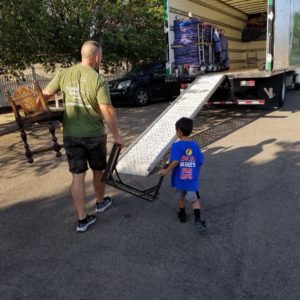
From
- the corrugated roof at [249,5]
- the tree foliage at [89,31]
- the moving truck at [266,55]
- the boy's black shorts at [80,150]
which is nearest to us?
the boy's black shorts at [80,150]

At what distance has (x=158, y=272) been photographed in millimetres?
3102

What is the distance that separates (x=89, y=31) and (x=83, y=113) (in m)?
10.4

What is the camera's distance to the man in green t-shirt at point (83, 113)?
12.1 ft

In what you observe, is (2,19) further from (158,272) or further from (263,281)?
(263,281)

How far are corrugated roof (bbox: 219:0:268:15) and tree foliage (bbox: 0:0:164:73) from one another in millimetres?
2810

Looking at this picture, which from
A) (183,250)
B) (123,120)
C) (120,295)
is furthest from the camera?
(123,120)

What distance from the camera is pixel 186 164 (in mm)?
3762

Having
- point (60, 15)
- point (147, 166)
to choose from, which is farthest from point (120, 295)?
point (60, 15)

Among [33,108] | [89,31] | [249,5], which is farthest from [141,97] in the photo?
[33,108]

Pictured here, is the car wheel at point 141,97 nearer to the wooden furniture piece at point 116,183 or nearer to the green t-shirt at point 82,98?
the wooden furniture piece at point 116,183

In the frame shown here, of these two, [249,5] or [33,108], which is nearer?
[33,108]

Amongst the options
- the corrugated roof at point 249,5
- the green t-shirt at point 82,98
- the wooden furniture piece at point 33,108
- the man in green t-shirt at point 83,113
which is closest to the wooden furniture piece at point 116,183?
the man in green t-shirt at point 83,113

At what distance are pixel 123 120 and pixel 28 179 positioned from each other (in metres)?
4.92

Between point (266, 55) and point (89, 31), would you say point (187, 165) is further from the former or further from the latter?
point (89, 31)
